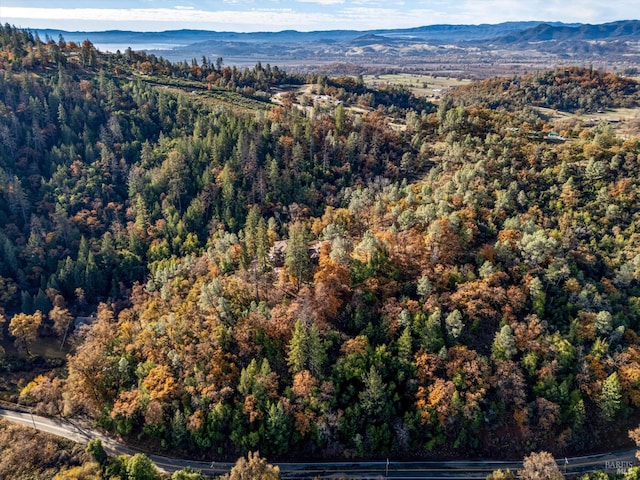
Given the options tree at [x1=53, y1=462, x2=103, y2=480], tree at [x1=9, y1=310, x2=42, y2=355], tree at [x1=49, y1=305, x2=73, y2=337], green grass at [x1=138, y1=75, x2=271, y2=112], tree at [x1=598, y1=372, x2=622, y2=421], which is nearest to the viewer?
tree at [x1=53, y1=462, x2=103, y2=480]

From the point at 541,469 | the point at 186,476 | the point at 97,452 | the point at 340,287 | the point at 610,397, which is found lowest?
the point at 97,452

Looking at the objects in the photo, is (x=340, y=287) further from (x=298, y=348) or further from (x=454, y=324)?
(x=454, y=324)

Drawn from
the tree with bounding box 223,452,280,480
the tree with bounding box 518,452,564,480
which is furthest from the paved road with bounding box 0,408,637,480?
the tree with bounding box 223,452,280,480

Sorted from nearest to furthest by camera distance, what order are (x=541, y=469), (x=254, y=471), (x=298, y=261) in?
(x=254, y=471) → (x=541, y=469) → (x=298, y=261)

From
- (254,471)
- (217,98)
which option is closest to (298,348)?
(254,471)

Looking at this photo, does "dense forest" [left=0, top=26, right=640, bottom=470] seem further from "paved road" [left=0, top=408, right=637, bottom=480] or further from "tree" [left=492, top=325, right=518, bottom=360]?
"paved road" [left=0, top=408, right=637, bottom=480]

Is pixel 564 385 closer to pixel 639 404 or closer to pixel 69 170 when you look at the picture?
pixel 639 404

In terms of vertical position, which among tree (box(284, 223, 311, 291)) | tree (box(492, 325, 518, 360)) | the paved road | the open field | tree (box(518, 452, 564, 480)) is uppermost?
the open field
